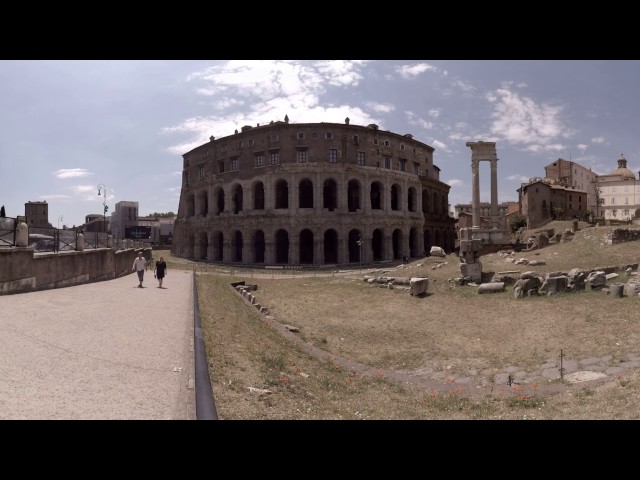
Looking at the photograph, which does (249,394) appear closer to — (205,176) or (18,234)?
(18,234)

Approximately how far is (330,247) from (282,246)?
688 cm

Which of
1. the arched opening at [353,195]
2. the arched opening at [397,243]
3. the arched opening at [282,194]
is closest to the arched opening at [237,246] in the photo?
the arched opening at [282,194]

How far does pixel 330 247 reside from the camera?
2028 inches

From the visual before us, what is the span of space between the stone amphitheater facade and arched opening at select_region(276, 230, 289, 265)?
14 centimetres

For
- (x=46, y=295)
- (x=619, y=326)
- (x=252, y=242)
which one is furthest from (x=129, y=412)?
(x=252, y=242)

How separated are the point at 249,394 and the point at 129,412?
7.42ft

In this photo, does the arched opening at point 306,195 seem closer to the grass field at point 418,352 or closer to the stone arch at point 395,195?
the stone arch at point 395,195

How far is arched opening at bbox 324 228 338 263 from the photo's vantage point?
49.9 metres

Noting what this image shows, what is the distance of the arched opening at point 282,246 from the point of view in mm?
49688

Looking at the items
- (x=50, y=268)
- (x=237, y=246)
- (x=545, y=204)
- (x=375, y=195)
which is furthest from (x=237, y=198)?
(x=545, y=204)

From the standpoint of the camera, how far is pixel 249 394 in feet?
21.6

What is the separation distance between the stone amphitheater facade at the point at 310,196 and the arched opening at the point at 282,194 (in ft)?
0.46

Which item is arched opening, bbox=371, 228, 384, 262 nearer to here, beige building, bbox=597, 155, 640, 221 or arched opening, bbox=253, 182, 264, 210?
arched opening, bbox=253, 182, 264, 210

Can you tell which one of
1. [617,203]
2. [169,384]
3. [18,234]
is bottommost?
[169,384]
